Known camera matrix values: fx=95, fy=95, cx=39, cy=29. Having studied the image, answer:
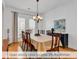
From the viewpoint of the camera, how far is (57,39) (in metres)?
2.27

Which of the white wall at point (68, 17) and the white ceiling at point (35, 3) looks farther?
the white ceiling at point (35, 3)

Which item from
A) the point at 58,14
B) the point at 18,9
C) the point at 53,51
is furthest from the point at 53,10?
the point at 53,51

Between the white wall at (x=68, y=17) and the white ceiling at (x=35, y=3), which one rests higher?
the white ceiling at (x=35, y=3)

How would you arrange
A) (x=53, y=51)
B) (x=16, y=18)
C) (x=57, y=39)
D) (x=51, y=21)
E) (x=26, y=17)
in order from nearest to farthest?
(x=53, y=51) → (x=57, y=39) → (x=26, y=17) → (x=51, y=21) → (x=16, y=18)

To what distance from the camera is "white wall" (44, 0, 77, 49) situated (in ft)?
10.8

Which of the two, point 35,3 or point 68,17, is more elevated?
point 35,3

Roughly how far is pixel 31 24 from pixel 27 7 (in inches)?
29.5

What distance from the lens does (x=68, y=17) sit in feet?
12.0

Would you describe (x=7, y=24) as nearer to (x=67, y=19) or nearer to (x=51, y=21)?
(x=51, y=21)

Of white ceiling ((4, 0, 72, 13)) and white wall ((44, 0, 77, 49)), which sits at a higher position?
white ceiling ((4, 0, 72, 13))

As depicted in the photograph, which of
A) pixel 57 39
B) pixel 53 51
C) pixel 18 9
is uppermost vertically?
pixel 18 9

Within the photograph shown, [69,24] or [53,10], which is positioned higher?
[53,10]

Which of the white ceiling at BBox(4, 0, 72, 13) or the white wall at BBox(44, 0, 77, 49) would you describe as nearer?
the white wall at BBox(44, 0, 77, 49)

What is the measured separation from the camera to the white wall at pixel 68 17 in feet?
10.8
